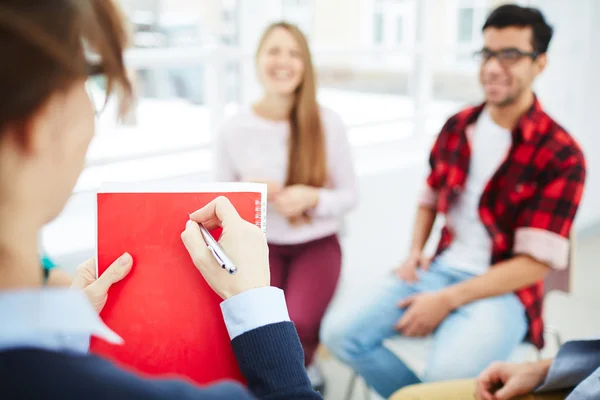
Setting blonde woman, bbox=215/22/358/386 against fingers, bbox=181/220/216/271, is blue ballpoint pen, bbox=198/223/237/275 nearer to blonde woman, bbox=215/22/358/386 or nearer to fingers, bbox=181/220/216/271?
fingers, bbox=181/220/216/271

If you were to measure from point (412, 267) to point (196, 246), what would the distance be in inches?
Answer: 48.9

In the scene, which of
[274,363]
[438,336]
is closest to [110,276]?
[274,363]

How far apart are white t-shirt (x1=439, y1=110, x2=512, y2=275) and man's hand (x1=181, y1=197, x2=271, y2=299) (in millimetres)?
1207

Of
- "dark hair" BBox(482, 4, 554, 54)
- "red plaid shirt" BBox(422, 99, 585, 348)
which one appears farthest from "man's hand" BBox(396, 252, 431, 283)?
"dark hair" BBox(482, 4, 554, 54)

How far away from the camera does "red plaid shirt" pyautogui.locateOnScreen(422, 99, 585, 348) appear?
5.13ft

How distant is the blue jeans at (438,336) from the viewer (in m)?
1.46

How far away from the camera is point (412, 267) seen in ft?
5.99

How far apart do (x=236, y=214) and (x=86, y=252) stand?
1.39 m

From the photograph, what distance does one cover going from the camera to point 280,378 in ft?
2.07

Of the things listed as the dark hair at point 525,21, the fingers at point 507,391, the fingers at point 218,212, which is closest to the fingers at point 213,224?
the fingers at point 218,212

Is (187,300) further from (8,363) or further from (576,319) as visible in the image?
(576,319)

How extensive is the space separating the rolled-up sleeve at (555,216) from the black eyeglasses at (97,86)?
4.37 ft

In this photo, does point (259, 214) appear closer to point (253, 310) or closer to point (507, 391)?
point (253, 310)

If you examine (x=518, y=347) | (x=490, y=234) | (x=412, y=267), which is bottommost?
(x=518, y=347)
